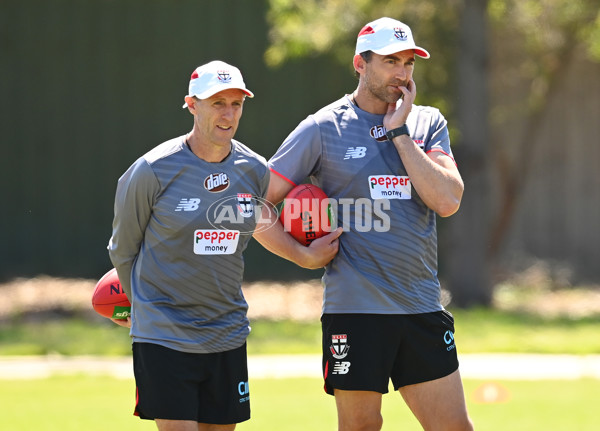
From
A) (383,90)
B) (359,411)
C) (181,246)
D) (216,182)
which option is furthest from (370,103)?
(359,411)

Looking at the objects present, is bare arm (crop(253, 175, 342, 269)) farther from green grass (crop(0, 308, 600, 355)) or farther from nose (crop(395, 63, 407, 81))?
green grass (crop(0, 308, 600, 355))

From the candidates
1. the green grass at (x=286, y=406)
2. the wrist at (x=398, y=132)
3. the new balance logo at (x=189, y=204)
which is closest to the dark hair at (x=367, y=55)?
the wrist at (x=398, y=132)

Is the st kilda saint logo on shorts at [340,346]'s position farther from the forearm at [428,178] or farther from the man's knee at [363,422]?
the forearm at [428,178]

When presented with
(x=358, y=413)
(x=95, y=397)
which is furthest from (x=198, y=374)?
(x=95, y=397)

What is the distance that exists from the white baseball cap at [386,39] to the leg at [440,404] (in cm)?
177

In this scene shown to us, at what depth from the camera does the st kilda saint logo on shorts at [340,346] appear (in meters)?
5.38

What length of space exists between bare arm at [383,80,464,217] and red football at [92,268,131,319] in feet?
5.60

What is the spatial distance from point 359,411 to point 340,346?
0.36 metres

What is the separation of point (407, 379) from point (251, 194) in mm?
1282

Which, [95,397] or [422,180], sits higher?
[422,180]

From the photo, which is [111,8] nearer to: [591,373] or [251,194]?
[591,373]

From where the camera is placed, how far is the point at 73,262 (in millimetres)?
17547

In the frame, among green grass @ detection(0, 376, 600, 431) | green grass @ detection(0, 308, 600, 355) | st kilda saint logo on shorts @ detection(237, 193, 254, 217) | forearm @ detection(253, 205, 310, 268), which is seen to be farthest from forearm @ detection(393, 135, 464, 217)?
green grass @ detection(0, 308, 600, 355)

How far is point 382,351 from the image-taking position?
5363 millimetres
